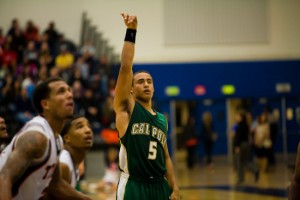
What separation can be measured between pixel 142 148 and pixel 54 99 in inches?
50.5

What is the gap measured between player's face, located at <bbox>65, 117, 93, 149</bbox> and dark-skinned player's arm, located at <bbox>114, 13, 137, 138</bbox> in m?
0.77

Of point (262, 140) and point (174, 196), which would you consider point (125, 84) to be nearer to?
point (174, 196)

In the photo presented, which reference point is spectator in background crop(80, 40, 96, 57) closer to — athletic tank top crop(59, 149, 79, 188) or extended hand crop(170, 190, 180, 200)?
athletic tank top crop(59, 149, 79, 188)

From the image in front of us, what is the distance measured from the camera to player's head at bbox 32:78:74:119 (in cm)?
460

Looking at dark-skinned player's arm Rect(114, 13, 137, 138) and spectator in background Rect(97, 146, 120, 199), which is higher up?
dark-skinned player's arm Rect(114, 13, 137, 138)

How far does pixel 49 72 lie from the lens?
18.5m

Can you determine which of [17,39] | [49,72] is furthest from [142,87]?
[17,39]

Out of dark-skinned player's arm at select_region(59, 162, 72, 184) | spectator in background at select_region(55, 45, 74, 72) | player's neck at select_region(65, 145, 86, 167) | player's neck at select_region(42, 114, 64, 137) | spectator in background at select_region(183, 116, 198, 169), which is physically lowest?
spectator in background at select_region(183, 116, 198, 169)

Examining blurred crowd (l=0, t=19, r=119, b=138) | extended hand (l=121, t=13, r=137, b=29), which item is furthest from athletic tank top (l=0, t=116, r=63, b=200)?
blurred crowd (l=0, t=19, r=119, b=138)

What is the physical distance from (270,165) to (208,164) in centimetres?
222

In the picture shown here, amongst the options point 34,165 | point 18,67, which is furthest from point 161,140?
point 18,67

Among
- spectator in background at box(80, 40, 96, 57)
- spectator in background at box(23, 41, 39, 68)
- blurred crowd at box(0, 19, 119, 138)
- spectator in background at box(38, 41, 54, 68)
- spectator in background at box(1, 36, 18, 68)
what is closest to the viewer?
blurred crowd at box(0, 19, 119, 138)

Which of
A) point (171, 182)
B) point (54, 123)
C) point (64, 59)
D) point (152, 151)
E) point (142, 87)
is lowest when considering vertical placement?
point (171, 182)

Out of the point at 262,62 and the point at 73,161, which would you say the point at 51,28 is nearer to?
the point at 262,62
